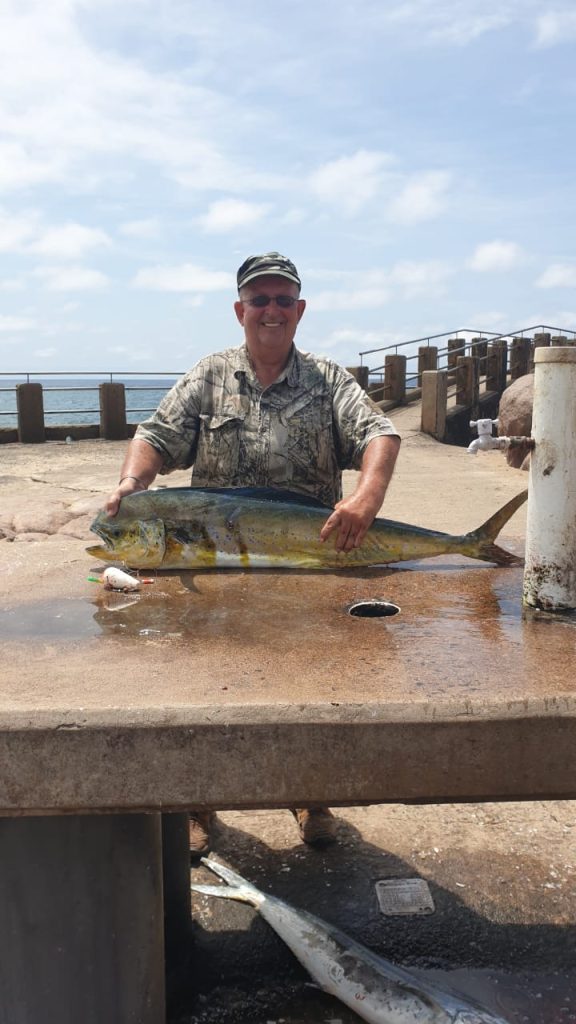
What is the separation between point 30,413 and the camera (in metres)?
16.1

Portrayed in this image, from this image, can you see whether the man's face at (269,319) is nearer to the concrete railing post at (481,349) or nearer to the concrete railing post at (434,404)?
the concrete railing post at (434,404)

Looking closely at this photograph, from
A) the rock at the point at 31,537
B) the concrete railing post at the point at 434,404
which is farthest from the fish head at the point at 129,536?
the concrete railing post at the point at 434,404

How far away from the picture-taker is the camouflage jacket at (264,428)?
393 centimetres

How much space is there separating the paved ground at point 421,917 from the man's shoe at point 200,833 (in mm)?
69

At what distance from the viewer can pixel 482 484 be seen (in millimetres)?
10539

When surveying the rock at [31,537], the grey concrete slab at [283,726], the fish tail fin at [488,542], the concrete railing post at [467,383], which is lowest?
the rock at [31,537]

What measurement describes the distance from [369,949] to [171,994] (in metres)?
0.64

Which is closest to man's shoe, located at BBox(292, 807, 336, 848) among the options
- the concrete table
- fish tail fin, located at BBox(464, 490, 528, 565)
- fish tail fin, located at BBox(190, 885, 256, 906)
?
fish tail fin, located at BBox(190, 885, 256, 906)

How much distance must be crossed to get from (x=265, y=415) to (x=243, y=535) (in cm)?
94

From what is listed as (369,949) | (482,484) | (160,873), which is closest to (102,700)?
(160,873)

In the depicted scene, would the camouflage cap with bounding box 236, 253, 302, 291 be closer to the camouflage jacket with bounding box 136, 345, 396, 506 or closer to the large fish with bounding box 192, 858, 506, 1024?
the camouflage jacket with bounding box 136, 345, 396, 506

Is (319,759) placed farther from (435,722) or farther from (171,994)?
(171,994)

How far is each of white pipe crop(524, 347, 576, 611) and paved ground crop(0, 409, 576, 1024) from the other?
48.2 inches

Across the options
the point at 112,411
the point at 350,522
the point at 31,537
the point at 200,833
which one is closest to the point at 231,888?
the point at 200,833
